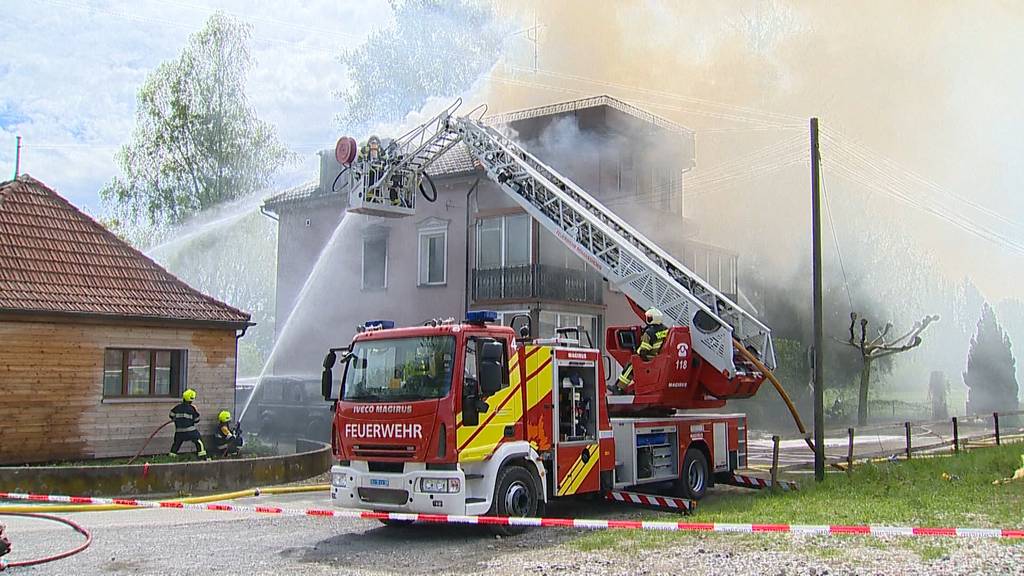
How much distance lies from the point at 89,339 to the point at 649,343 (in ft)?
32.0

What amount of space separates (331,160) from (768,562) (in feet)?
78.1

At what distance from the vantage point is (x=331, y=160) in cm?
2912

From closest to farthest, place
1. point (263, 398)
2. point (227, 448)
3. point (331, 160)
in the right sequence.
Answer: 1. point (227, 448)
2. point (263, 398)
3. point (331, 160)

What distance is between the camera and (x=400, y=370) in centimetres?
972

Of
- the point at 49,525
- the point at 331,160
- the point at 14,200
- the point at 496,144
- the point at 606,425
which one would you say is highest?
the point at 331,160

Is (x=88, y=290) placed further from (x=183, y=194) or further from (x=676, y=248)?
(x=183, y=194)

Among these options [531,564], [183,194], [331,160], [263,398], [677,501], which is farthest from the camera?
[183,194]

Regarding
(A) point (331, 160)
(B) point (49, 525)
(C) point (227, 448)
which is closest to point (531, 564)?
(B) point (49, 525)

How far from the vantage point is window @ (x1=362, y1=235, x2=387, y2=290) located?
26.8m

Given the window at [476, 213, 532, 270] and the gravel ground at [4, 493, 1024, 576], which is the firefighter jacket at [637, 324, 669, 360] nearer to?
the gravel ground at [4, 493, 1024, 576]

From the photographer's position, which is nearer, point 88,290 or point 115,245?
point 88,290

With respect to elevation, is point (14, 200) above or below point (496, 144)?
below

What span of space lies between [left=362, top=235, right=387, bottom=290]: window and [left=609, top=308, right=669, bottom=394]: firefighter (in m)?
14.7

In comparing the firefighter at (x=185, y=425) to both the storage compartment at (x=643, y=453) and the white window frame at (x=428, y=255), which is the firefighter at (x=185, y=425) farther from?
the white window frame at (x=428, y=255)
